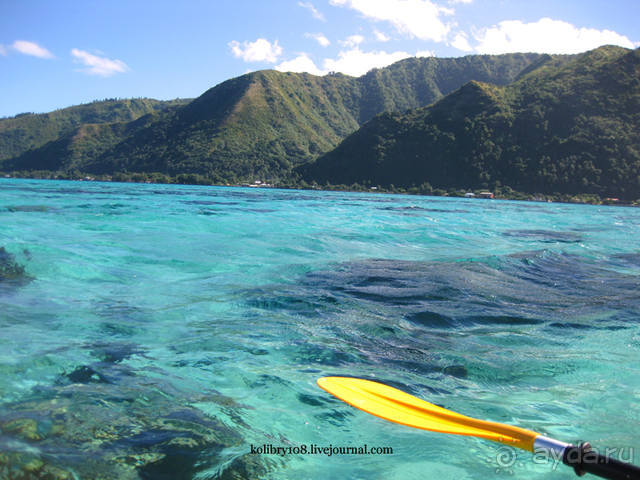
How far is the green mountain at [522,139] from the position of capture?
76.6 m

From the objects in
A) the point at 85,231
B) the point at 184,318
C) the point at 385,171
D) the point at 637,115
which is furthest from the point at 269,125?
the point at 184,318

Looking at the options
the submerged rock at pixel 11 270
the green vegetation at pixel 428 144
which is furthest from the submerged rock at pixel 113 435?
the green vegetation at pixel 428 144

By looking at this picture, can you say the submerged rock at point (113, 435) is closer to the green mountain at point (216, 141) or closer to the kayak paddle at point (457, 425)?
the kayak paddle at point (457, 425)

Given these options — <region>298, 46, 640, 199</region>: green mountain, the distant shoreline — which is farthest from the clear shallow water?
<region>298, 46, 640, 199</region>: green mountain

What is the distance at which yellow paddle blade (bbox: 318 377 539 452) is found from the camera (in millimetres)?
2385

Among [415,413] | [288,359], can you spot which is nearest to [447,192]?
[288,359]

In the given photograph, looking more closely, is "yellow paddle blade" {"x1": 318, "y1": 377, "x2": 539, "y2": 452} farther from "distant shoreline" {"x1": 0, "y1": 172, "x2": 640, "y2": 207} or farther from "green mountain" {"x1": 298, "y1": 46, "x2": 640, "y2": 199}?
"green mountain" {"x1": 298, "y1": 46, "x2": 640, "y2": 199}

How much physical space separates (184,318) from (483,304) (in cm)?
468

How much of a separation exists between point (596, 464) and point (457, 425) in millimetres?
1114

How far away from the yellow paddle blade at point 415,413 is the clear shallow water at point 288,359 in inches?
9.3

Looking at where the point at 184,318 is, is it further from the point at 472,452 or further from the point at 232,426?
the point at 472,452

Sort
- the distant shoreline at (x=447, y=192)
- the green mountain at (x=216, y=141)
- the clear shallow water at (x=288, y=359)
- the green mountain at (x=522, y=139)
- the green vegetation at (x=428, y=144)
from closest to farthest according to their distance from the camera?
the clear shallow water at (x=288, y=359) → the distant shoreline at (x=447, y=192) → the green mountain at (x=522, y=139) → the green vegetation at (x=428, y=144) → the green mountain at (x=216, y=141)

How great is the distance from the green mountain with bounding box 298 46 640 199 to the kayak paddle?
8335 centimetres

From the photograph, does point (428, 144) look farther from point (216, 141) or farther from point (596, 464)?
point (596, 464)
